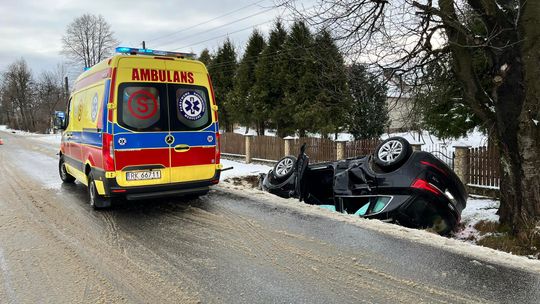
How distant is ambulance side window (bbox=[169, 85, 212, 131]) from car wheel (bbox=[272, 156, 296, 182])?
1.89 meters

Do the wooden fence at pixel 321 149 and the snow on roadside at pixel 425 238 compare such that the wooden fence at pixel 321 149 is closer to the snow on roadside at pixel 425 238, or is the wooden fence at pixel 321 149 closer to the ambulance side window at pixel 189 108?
the snow on roadside at pixel 425 238

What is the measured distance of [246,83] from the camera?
20.4m

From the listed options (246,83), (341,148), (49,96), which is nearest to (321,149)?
(341,148)

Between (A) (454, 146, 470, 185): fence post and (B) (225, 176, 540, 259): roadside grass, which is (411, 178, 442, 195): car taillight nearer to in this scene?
(B) (225, 176, 540, 259): roadside grass

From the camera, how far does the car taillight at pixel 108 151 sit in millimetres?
5914

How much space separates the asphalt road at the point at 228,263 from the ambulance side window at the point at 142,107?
1458mm

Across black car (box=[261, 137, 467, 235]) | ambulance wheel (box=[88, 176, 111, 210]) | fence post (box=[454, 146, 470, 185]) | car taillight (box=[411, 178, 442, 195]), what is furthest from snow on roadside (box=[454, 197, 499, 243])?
ambulance wheel (box=[88, 176, 111, 210])

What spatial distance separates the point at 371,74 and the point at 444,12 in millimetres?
2006

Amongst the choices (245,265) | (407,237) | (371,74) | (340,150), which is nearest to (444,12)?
(371,74)

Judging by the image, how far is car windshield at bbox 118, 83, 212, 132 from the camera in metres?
6.08

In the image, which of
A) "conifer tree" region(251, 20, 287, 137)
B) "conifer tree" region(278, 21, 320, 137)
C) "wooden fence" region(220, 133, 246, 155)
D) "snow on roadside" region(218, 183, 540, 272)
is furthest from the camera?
"conifer tree" region(251, 20, 287, 137)

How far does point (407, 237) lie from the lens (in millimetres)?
4961

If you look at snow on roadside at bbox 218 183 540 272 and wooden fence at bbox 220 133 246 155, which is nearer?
snow on roadside at bbox 218 183 540 272

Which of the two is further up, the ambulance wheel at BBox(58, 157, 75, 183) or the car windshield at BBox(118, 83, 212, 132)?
the car windshield at BBox(118, 83, 212, 132)
